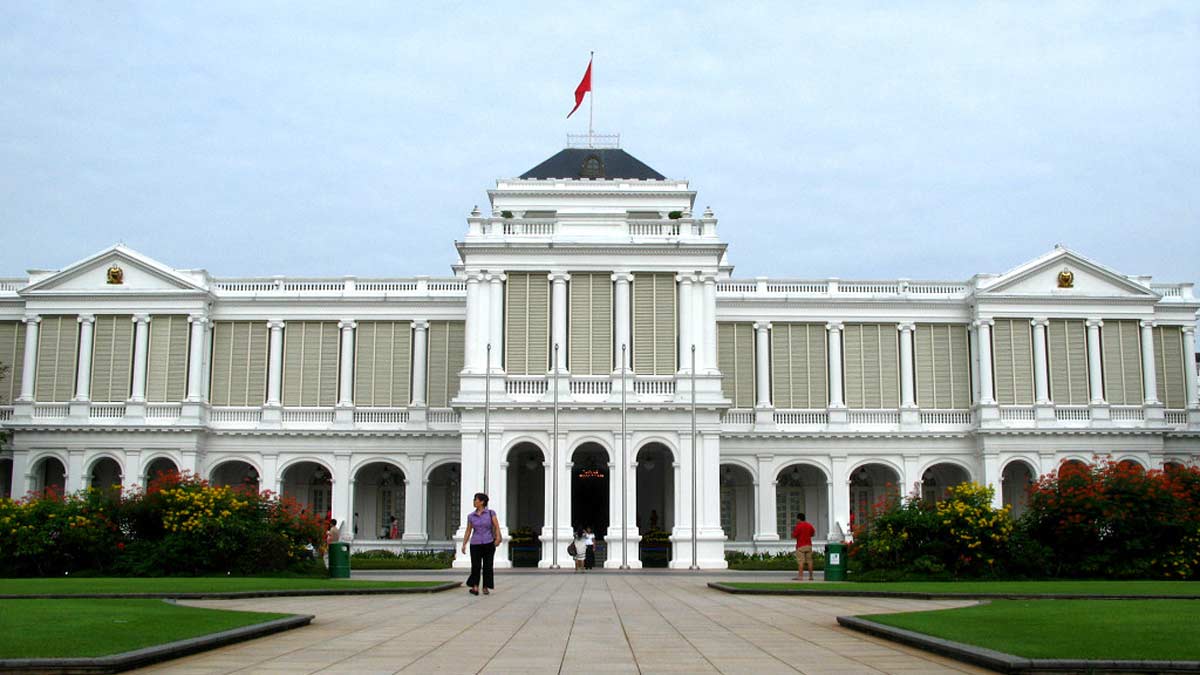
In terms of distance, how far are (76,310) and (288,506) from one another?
77.8ft

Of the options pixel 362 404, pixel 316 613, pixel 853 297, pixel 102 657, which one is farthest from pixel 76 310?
pixel 102 657

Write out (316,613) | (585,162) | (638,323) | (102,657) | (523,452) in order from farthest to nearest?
(585,162) < (523,452) < (638,323) < (316,613) < (102,657)

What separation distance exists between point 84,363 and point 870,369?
32590mm

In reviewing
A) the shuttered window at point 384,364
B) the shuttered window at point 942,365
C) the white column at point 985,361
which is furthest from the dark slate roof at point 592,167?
the white column at point 985,361

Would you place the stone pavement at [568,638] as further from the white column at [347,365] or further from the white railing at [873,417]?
the white column at [347,365]

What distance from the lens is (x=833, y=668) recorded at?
1202 cm

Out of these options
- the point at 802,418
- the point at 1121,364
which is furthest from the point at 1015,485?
the point at 802,418

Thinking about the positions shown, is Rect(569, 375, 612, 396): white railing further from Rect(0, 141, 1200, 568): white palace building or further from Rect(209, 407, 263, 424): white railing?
Rect(209, 407, 263, 424): white railing

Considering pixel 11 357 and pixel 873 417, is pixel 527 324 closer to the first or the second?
pixel 873 417

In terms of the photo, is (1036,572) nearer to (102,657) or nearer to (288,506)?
(288,506)

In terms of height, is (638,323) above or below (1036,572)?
above

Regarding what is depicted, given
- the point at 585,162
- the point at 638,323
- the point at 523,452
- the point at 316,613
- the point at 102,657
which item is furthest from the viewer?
the point at 585,162

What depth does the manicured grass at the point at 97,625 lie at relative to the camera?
12.1m

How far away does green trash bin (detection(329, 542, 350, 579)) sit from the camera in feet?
103
